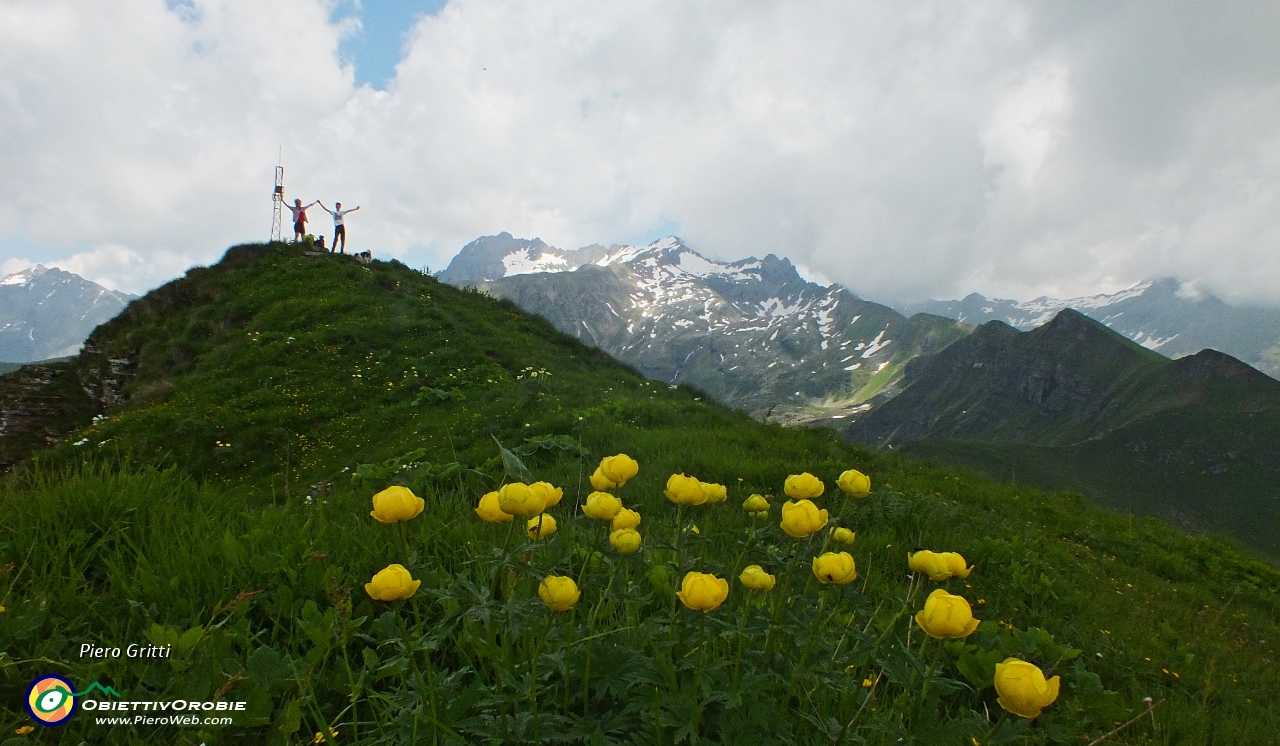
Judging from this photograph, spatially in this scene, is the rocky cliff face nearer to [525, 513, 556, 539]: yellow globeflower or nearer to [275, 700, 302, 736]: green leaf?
[275, 700, 302, 736]: green leaf

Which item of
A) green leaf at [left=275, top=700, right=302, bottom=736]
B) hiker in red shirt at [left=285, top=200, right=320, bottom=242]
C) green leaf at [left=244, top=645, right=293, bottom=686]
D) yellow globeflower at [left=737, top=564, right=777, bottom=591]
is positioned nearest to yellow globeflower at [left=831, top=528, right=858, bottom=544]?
yellow globeflower at [left=737, top=564, right=777, bottom=591]

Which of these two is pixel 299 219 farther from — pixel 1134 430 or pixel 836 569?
pixel 1134 430

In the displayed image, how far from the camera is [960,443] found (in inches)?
5153

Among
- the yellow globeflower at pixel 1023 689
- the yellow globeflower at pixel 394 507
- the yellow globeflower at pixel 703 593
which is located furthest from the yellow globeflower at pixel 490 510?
the yellow globeflower at pixel 1023 689

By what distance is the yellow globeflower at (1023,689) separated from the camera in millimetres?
1360

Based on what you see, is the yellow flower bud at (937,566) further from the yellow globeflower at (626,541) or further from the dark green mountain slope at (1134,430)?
the dark green mountain slope at (1134,430)

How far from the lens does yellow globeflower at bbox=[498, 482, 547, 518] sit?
1659 millimetres

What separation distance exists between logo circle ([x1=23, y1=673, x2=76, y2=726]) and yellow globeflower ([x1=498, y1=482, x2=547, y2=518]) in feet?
4.65

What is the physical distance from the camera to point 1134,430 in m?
126

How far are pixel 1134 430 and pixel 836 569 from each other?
165 m

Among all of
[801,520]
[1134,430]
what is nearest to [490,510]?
[801,520]

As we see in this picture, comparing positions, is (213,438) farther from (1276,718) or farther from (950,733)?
(1276,718)

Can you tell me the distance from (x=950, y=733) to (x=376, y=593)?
1532 millimetres

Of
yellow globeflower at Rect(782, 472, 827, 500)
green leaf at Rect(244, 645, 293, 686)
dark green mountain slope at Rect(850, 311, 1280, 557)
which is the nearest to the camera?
green leaf at Rect(244, 645, 293, 686)
